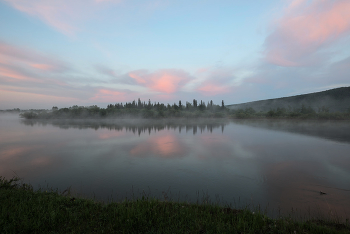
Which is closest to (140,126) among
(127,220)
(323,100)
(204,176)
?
(204,176)

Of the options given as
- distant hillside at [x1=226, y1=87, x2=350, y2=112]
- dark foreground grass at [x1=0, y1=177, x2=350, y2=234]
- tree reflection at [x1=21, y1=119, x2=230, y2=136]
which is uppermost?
distant hillside at [x1=226, y1=87, x2=350, y2=112]

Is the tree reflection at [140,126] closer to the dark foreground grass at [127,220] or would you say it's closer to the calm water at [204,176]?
the calm water at [204,176]

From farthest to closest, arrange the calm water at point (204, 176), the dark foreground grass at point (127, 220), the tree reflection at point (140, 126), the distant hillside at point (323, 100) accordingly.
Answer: the distant hillside at point (323, 100)
the tree reflection at point (140, 126)
the calm water at point (204, 176)
the dark foreground grass at point (127, 220)

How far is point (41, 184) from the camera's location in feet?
23.4

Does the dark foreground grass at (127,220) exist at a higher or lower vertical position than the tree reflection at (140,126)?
higher

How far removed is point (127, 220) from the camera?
3582mm

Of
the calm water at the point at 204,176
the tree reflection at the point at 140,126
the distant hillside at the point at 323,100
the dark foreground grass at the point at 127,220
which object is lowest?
the calm water at the point at 204,176

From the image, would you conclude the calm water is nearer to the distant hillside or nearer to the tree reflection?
the tree reflection

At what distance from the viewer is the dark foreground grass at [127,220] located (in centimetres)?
332

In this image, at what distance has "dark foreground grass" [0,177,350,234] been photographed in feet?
10.9

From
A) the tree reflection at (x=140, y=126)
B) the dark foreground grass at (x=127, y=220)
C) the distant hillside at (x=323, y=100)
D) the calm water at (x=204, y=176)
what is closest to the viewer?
the dark foreground grass at (x=127, y=220)

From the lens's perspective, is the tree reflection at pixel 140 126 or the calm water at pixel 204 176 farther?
the tree reflection at pixel 140 126

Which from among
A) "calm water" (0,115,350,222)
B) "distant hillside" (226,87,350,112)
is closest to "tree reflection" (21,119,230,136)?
"calm water" (0,115,350,222)

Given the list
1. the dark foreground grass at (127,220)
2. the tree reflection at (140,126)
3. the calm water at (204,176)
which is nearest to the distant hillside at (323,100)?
the tree reflection at (140,126)
